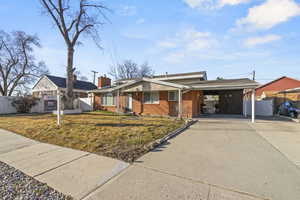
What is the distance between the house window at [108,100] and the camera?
16406 millimetres

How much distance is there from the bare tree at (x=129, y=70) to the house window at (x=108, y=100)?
1482cm

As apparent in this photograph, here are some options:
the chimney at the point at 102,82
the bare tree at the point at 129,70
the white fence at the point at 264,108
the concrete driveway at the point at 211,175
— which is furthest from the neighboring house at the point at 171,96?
the bare tree at the point at 129,70

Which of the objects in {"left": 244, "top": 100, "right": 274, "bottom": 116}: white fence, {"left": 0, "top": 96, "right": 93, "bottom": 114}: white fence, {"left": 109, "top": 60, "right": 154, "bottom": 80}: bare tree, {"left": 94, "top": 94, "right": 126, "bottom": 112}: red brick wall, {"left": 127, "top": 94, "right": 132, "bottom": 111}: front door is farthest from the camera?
{"left": 109, "top": 60, "right": 154, "bottom": 80}: bare tree

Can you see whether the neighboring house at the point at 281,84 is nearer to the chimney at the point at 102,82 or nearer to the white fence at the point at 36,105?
the chimney at the point at 102,82

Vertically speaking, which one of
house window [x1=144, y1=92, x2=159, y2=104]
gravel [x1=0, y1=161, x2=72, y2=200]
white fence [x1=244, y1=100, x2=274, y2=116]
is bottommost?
gravel [x1=0, y1=161, x2=72, y2=200]

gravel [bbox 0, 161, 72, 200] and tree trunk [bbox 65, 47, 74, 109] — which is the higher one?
tree trunk [bbox 65, 47, 74, 109]

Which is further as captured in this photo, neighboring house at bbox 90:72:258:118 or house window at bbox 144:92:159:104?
house window at bbox 144:92:159:104

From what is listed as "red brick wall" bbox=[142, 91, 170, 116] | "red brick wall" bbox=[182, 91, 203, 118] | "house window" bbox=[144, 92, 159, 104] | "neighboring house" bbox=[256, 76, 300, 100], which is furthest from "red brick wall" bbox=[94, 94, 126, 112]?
"neighboring house" bbox=[256, 76, 300, 100]

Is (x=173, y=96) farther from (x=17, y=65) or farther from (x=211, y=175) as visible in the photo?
(x=17, y=65)

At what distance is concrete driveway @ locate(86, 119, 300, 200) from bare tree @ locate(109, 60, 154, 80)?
28.2 meters

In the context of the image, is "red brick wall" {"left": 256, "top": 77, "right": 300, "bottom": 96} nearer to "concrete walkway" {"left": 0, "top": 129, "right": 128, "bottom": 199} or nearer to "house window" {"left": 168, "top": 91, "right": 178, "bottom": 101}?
"house window" {"left": 168, "top": 91, "right": 178, "bottom": 101}

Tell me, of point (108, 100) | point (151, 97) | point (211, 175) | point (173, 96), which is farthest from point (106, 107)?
point (211, 175)

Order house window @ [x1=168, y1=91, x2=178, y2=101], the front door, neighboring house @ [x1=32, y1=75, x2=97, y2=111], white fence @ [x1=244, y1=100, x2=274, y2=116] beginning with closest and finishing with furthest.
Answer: house window @ [x1=168, y1=91, x2=178, y2=101] < white fence @ [x1=244, y1=100, x2=274, y2=116] < the front door < neighboring house @ [x1=32, y1=75, x2=97, y2=111]

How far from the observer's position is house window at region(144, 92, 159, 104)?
44.5 ft
